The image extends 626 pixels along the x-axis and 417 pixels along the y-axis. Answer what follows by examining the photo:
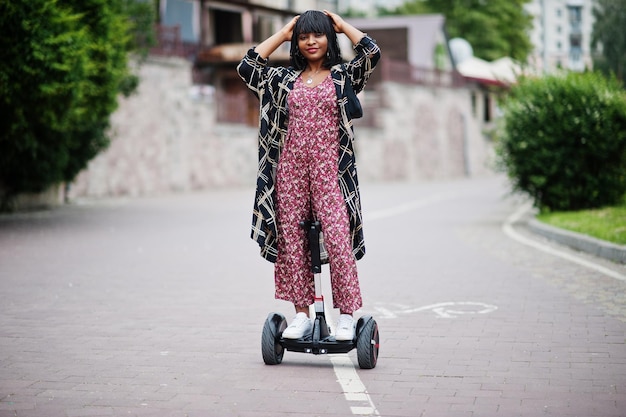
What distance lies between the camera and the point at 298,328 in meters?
6.15

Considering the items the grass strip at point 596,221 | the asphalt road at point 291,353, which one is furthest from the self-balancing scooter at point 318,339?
the grass strip at point 596,221

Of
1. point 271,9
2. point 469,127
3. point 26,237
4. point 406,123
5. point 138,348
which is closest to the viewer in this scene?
point 138,348

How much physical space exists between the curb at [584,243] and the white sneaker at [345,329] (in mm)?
6328

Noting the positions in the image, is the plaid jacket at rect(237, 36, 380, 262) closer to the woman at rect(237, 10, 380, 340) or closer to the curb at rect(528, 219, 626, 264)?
the woman at rect(237, 10, 380, 340)

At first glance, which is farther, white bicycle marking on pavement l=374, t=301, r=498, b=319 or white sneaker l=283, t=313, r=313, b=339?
white bicycle marking on pavement l=374, t=301, r=498, b=319

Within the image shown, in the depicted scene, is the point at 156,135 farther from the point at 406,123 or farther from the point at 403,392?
the point at 403,392

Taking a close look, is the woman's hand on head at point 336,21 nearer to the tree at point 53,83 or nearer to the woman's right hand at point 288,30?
the woman's right hand at point 288,30

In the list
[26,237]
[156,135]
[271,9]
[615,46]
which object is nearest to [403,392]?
[26,237]

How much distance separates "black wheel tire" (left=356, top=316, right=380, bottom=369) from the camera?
604 cm

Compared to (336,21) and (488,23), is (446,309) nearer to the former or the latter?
(336,21)

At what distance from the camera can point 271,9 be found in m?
47.3

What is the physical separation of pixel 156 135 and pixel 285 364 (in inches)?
1014

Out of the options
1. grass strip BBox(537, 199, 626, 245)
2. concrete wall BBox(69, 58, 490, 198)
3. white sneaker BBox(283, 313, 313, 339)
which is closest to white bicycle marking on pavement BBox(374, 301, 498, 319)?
white sneaker BBox(283, 313, 313, 339)

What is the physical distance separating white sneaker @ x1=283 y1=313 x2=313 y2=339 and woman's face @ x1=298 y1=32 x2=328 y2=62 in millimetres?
1496
